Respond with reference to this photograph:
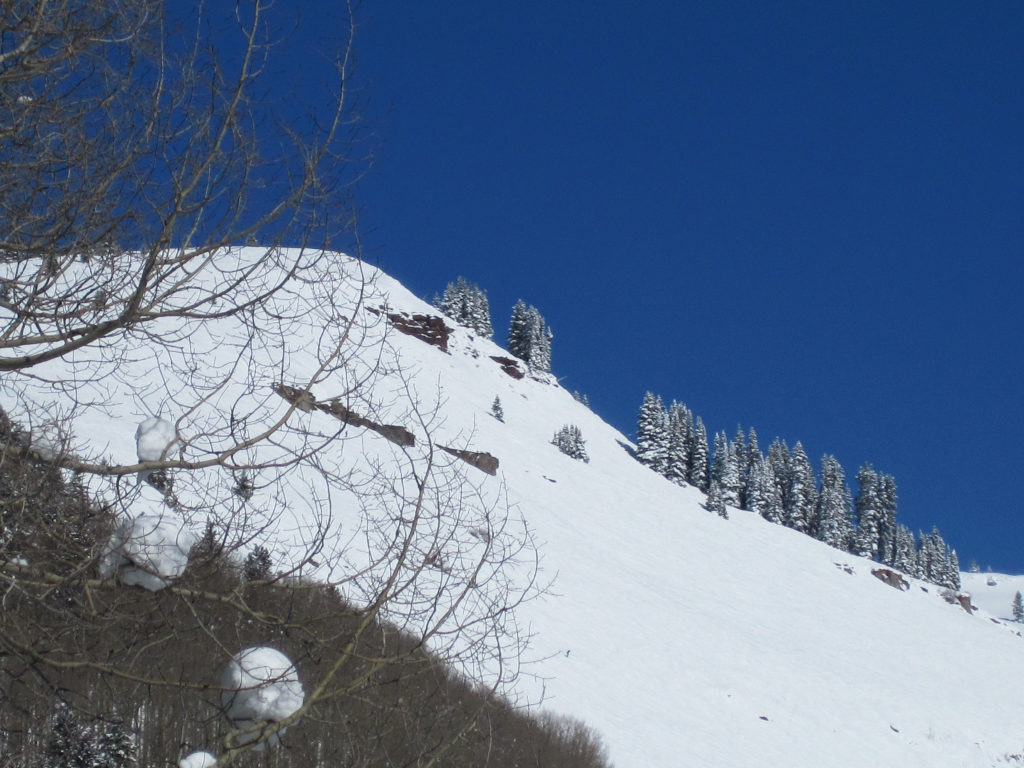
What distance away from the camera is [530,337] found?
263 ft

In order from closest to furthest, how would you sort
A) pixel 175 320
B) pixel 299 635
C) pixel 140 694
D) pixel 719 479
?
1. pixel 299 635
2. pixel 175 320
3. pixel 140 694
4. pixel 719 479

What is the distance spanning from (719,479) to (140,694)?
231ft

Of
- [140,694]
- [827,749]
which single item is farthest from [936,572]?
[140,694]

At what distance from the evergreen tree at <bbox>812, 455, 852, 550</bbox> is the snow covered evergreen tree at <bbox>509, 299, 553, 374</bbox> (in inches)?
1163

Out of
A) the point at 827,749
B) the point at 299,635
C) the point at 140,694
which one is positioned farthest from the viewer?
the point at 827,749

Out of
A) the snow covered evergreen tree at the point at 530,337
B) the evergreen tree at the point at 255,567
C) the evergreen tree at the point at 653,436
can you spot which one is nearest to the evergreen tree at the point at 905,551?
the evergreen tree at the point at 653,436

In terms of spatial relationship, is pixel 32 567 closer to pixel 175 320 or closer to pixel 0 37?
pixel 175 320

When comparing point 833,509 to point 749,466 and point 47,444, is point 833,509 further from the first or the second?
point 47,444

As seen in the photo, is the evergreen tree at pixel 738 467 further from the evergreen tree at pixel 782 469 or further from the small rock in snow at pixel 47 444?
the small rock in snow at pixel 47 444

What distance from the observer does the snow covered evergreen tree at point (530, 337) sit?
79938 millimetres

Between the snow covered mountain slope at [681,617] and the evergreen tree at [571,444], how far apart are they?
1378 millimetres

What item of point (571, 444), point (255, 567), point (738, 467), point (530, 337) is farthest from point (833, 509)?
point (255, 567)

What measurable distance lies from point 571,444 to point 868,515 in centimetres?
4878

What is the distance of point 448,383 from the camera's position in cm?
4747
